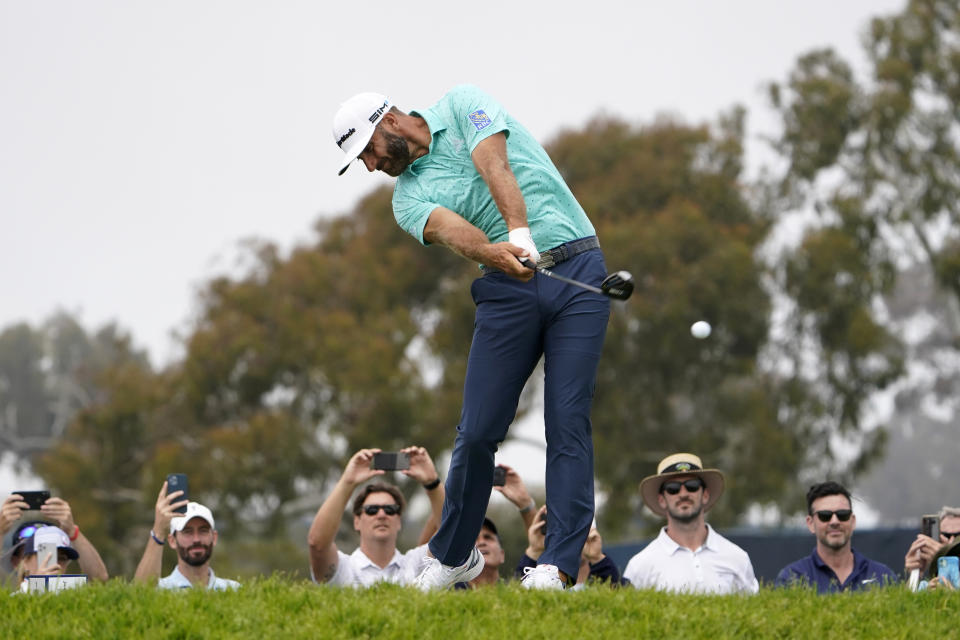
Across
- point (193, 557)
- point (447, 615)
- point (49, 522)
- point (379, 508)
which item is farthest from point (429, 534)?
Answer: point (447, 615)

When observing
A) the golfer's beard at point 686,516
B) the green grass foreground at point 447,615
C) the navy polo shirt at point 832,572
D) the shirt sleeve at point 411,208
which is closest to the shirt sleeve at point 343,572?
the golfer's beard at point 686,516

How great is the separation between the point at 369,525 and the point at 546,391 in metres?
3.24

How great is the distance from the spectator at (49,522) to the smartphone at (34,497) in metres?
0.03

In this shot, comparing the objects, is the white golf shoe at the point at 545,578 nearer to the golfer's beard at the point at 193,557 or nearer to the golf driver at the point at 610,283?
the golf driver at the point at 610,283

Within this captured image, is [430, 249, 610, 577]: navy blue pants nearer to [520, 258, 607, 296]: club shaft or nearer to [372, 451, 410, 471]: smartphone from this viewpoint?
[520, 258, 607, 296]: club shaft

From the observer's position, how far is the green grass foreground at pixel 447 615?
6.09 meters

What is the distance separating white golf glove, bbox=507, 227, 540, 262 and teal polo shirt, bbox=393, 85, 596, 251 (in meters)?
0.31

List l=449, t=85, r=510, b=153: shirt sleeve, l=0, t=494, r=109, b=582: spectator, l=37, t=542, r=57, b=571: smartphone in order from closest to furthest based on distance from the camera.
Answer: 1. l=449, t=85, r=510, b=153: shirt sleeve
2. l=37, t=542, r=57, b=571: smartphone
3. l=0, t=494, r=109, b=582: spectator

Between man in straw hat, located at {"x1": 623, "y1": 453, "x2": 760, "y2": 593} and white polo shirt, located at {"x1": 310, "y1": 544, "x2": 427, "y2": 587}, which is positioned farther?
man in straw hat, located at {"x1": 623, "y1": 453, "x2": 760, "y2": 593}

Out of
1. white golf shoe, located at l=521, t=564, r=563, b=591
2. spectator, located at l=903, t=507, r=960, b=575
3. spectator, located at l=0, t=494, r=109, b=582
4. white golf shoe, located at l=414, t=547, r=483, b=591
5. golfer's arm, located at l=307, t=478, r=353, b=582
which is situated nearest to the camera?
white golf shoe, located at l=521, t=564, r=563, b=591

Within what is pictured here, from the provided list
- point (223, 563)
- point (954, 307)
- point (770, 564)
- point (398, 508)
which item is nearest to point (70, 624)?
point (398, 508)

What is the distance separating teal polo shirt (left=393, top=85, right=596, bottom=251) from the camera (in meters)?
7.26

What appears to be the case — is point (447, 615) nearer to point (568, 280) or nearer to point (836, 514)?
point (568, 280)

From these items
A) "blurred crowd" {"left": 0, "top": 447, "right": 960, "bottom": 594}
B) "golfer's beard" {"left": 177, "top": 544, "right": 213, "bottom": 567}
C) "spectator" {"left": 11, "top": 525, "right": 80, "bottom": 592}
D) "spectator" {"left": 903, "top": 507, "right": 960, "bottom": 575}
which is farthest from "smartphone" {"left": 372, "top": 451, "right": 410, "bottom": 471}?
"spectator" {"left": 903, "top": 507, "right": 960, "bottom": 575}
